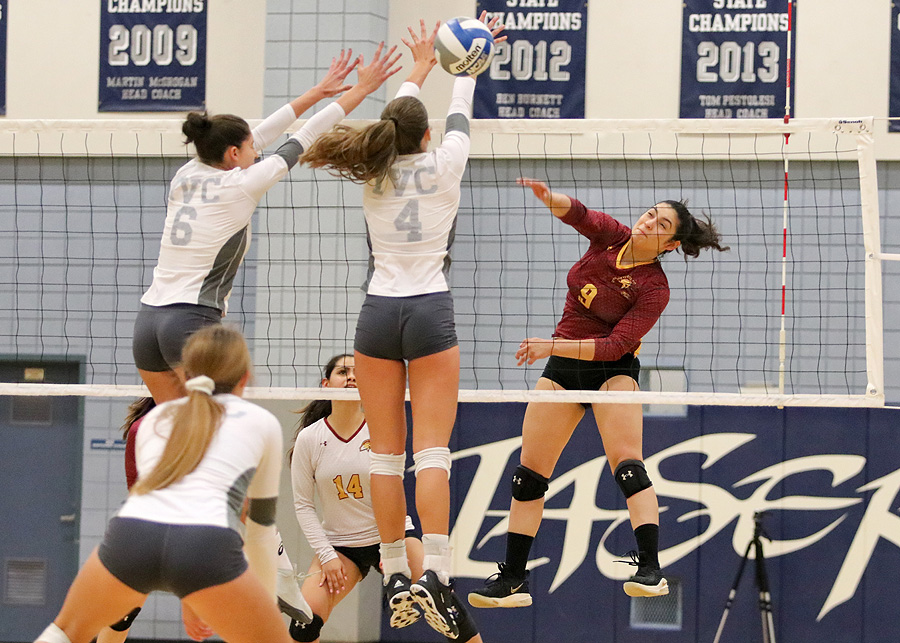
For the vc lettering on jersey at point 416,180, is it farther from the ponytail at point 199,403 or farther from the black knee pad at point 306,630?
the black knee pad at point 306,630

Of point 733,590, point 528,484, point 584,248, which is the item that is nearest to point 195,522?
point 528,484

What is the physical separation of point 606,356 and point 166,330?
1980 millimetres

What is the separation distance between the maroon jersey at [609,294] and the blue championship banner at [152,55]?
15.6 ft

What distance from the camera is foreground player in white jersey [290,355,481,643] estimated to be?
5.74m

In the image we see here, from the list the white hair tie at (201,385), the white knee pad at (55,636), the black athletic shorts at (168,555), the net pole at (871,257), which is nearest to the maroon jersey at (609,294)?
the net pole at (871,257)

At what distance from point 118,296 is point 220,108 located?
5.71 ft

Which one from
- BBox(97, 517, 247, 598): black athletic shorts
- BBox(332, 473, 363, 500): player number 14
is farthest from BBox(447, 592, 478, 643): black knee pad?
BBox(97, 517, 247, 598): black athletic shorts

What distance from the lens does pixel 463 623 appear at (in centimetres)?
497

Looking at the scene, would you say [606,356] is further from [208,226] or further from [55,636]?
[55,636]

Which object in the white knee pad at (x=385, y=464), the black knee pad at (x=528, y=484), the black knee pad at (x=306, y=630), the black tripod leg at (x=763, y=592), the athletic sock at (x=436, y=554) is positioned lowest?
the black tripod leg at (x=763, y=592)

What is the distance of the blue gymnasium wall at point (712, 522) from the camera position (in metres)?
8.26

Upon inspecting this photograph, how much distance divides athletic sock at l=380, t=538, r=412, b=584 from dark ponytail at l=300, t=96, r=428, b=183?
59.9 inches

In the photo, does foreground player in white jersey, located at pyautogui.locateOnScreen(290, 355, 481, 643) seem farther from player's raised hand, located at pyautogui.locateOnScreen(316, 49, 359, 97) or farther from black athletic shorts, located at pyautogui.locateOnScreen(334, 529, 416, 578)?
player's raised hand, located at pyautogui.locateOnScreen(316, 49, 359, 97)

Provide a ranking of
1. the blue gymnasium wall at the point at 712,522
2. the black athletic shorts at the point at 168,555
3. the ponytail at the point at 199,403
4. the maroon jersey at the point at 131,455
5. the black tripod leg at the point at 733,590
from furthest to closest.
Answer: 1. the blue gymnasium wall at the point at 712,522
2. the black tripod leg at the point at 733,590
3. the maroon jersey at the point at 131,455
4. the ponytail at the point at 199,403
5. the black athletic shorts at the point at 168,555
